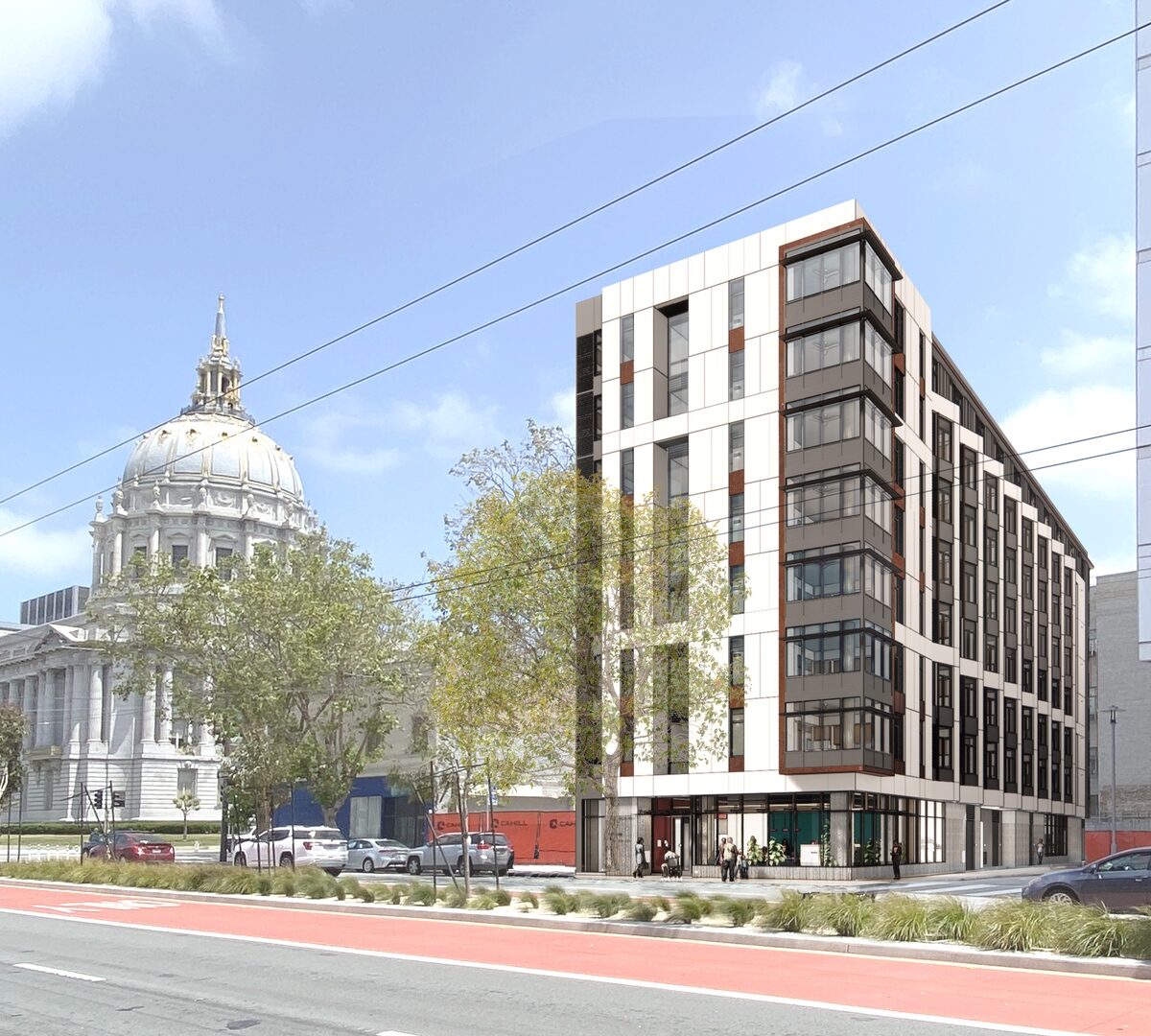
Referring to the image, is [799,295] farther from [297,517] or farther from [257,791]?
[297,517]

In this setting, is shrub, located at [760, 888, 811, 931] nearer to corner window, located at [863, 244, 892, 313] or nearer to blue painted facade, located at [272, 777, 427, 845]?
corner window, located at [863, 244, 892, 313]

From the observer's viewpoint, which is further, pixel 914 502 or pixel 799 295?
pixel 914 502

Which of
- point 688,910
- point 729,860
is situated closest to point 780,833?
point 729,860

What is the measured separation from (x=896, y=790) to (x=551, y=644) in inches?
673

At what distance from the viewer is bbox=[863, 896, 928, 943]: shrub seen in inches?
789

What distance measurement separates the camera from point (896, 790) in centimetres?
5672

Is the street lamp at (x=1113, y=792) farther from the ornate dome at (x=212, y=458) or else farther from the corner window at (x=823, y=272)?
the ornate dome at (x=212, y=458)

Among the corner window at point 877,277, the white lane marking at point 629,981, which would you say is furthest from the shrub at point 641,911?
the corner window at point 877,277

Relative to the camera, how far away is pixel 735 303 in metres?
56.8

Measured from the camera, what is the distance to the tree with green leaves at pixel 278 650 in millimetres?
60344

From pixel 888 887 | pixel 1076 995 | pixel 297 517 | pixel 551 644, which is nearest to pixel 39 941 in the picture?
pixel 1076 995

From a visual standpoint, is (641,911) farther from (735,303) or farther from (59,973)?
(735,303)

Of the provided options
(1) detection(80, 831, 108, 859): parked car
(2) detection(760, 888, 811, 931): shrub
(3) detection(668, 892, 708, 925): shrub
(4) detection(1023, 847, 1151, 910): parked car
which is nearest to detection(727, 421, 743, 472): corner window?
(4) detection(1023, 847, 1151, 910): parked car

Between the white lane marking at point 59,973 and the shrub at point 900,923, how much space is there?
10412 millimetres
